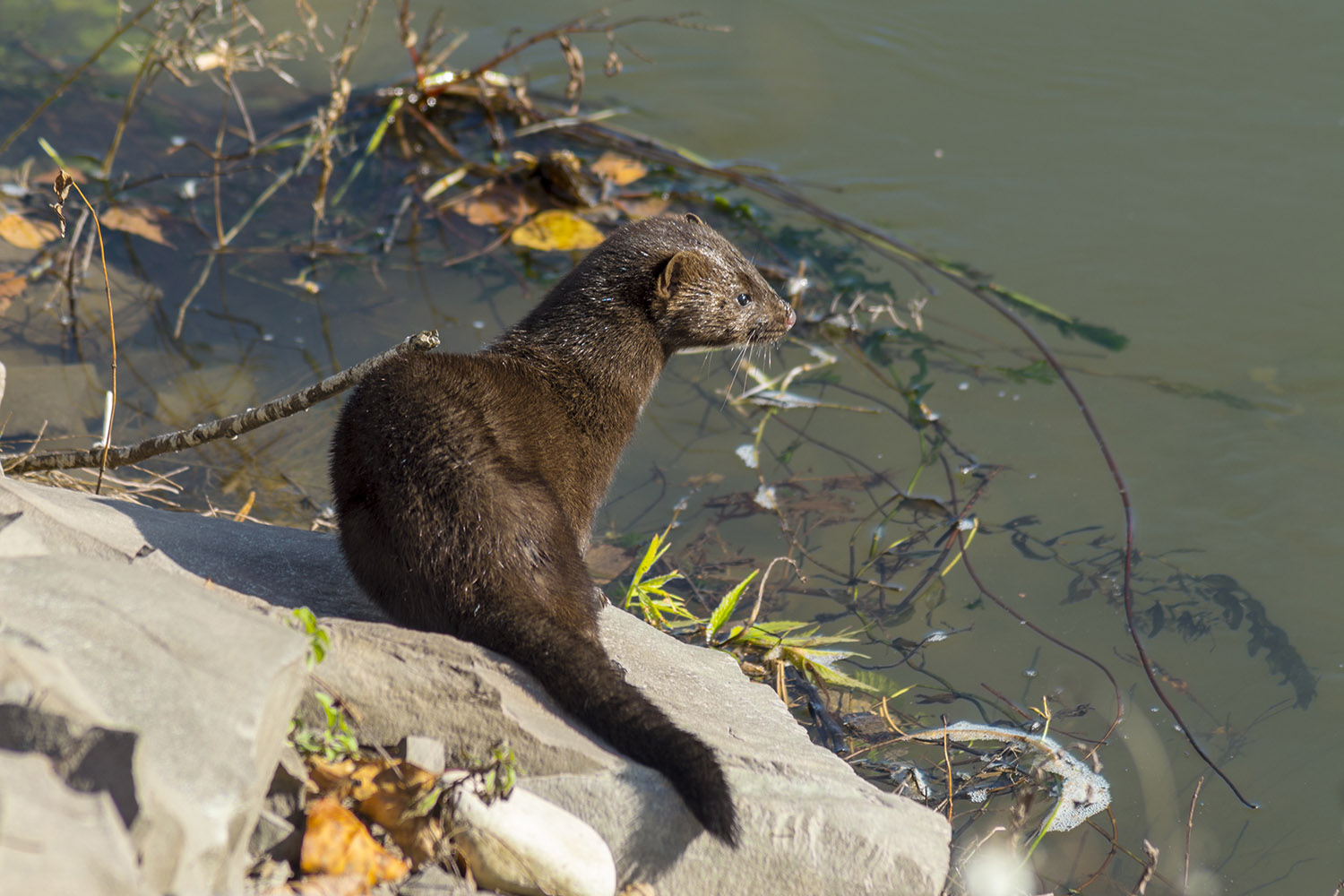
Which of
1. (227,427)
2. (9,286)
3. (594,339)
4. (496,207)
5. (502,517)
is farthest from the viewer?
(496,207)

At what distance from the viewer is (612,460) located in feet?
12.7

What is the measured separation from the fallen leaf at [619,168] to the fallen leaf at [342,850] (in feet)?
18.2

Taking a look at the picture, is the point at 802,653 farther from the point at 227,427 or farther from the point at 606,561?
the point at 227,427

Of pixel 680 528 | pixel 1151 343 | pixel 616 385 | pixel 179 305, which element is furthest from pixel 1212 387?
pixel 179 305

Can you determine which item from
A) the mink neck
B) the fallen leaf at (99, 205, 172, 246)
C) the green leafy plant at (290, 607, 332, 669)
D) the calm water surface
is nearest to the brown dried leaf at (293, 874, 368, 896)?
the green leafy plant at (290, 607, 332, 669)

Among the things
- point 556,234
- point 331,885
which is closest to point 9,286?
point 556,234

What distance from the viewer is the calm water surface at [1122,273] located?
393 centimetres

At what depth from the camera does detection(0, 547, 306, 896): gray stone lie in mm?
1742

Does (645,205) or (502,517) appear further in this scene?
(645,205)

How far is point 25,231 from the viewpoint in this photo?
→ 6.29 meters

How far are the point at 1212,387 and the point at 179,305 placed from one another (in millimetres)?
5428

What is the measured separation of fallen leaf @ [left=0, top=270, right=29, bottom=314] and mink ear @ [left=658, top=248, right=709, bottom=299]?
384 centimetres

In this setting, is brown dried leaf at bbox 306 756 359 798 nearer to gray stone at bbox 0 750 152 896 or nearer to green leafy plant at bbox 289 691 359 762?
green leafy plant at bbox 289 691 359 762

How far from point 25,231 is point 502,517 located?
486 cm
